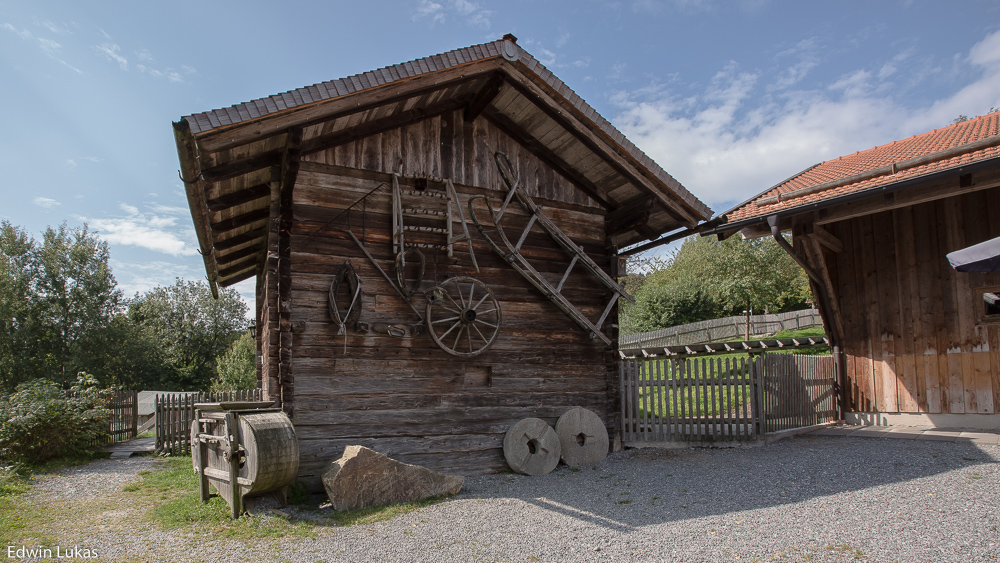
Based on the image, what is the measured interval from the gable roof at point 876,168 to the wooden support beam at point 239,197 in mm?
7496

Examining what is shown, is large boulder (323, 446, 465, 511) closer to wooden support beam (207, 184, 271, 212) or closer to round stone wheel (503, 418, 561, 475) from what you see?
round stone wheel (503, 418, 561, 475)

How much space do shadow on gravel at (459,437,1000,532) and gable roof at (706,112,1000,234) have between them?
13.0 ft

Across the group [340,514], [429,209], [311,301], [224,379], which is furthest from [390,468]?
[224,379]

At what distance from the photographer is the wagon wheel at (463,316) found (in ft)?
26.8

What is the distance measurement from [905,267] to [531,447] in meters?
8.09

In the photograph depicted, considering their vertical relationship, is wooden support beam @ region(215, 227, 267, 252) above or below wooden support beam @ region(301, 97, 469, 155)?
below

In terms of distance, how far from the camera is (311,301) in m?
7.62

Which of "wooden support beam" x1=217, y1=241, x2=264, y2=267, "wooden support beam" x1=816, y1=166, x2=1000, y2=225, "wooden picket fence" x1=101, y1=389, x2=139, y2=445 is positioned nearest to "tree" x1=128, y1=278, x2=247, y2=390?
"wooden picket fence" x1=101, y1=389, x2=139, y2=445

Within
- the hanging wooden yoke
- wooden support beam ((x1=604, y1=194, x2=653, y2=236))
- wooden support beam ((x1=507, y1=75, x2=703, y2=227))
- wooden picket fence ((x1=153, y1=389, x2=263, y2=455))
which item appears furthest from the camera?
wooden picket fence ((x1=153, y1=389, x2=263, y2=455))

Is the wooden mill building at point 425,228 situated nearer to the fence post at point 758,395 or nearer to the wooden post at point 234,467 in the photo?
the wooden post at point 234,467

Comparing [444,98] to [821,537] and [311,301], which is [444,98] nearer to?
[311,301]

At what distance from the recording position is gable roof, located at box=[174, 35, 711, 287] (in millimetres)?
6531

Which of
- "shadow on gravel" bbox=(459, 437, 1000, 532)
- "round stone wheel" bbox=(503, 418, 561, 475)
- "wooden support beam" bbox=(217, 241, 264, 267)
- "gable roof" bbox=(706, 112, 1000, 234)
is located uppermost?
"gable roof" bbox=(706, 112, 1000, 234)

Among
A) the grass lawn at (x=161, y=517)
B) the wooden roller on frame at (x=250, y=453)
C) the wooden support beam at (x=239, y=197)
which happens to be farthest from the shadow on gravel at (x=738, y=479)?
the wooden support beam at (x=239, y=197)
